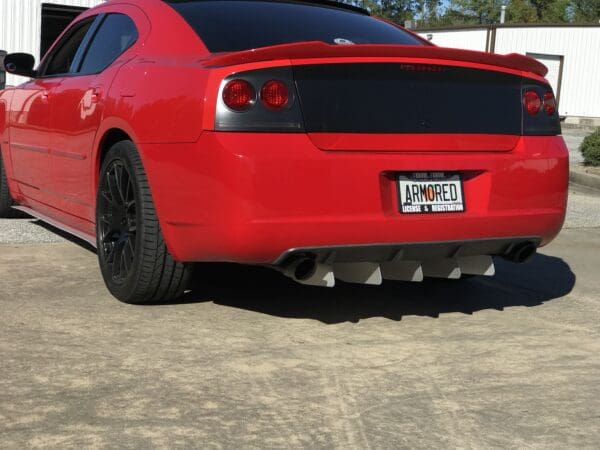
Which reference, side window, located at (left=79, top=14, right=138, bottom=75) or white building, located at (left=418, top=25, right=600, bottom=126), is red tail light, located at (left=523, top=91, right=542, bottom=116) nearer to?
side window, located at (left=79, top=14, right=138, bottom=75)

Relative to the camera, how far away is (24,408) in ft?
9.18

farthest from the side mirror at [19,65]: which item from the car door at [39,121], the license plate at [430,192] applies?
the license plate at [430,192]

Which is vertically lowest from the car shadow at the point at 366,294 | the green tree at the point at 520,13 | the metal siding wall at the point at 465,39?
the car shadow at the point at 366,294

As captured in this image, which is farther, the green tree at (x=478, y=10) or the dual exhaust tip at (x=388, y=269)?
the green tree at (x=478, y=10)

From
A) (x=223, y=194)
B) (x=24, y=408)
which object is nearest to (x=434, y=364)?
(x=223, y=194)

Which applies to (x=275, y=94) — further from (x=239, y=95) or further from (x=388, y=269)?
(x=388, y=269)

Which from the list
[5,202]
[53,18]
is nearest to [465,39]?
[53,18]

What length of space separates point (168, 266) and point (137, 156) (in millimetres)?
521

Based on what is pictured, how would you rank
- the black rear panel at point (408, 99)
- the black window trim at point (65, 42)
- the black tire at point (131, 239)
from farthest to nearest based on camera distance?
the black window trim at point (65, 42) → the black tire at point (131, 239) → the black rear panel at point (408, 99)

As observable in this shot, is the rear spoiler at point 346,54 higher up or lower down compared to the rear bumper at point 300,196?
higher up

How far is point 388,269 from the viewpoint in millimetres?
3979

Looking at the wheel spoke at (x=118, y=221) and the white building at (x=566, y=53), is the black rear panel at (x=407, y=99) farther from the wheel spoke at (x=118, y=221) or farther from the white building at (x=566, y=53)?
the white building at (x=566, y=53)

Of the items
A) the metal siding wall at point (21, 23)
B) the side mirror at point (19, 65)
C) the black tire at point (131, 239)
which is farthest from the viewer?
the metal siding wall at point (21, 23)

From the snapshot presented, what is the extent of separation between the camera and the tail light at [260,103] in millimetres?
3400
